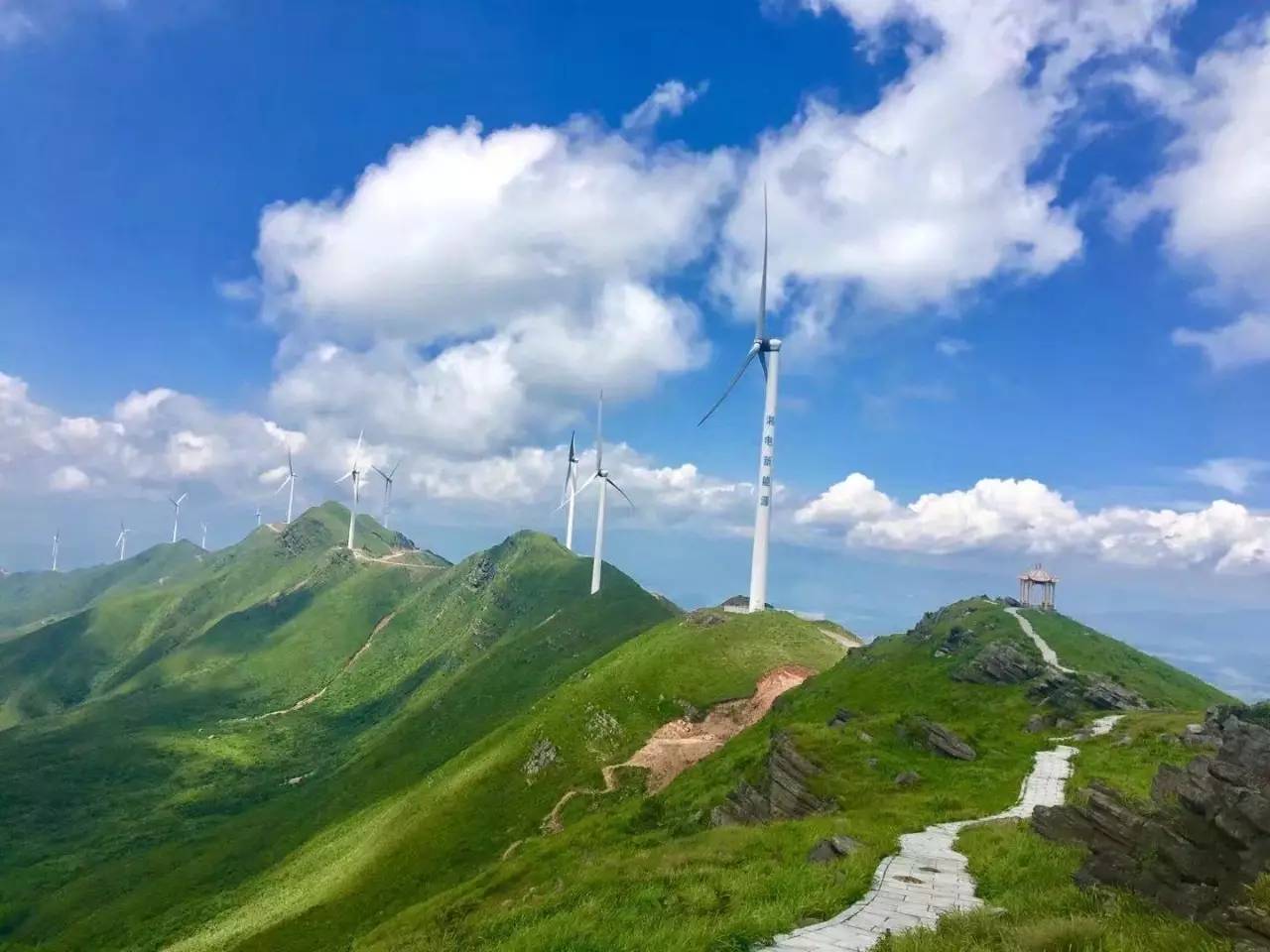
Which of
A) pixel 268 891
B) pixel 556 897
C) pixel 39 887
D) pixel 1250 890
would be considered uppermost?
pixel 1250 890

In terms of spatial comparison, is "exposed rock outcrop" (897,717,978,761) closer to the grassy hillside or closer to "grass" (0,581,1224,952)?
"grass" (0,581,1224,952)

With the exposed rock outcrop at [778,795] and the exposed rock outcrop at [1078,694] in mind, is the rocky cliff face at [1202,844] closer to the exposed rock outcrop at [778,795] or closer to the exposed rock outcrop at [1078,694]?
the exposed rock outcrop at [778,795]

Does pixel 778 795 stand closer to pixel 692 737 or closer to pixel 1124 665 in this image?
pixel 692 737

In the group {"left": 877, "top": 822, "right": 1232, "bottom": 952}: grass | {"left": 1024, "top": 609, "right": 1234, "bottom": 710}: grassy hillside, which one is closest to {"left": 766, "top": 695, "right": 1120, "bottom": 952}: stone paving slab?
{"left": 877, "top": 822, "right": 1232, "bottom": 952}: grass

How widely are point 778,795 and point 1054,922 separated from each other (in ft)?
99.2

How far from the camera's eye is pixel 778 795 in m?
45.8

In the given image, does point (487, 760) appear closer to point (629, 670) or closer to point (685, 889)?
point (629, 670)

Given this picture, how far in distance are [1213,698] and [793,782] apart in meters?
88.9

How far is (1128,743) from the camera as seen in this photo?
181 feet

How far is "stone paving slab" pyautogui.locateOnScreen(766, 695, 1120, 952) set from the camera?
19500 mm

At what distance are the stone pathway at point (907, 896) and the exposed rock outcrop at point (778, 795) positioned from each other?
9.17m

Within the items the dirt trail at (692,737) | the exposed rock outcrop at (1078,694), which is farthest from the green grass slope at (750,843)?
the dirt trail at (692,737)

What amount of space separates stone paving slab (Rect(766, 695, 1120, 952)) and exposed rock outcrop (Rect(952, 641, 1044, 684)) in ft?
160

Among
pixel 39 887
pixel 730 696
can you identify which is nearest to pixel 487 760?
pixel 730 696
